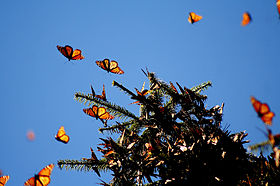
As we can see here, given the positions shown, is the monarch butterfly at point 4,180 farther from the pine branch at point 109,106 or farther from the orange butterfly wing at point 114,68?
the orange butterfly wing at point 114,68

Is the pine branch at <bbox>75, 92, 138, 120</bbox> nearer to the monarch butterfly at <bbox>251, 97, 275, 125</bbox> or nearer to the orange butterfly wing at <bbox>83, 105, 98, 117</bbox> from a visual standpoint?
the orange butterfly wing at <bbox>83, 105, 98, 117</bbox>

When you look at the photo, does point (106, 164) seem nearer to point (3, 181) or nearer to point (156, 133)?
point (156, 133)

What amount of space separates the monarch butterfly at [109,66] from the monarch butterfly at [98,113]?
160 cm

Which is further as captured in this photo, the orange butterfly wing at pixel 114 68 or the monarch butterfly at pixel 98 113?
the orange butterfly wing at pixel 114 68

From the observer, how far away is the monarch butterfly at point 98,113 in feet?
9.98

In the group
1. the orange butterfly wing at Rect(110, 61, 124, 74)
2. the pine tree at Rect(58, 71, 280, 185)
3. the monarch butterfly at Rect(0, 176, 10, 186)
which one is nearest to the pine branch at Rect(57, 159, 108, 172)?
the pine tree at Rect(58, 71, 280, 185)

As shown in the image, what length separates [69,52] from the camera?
530 centimetres

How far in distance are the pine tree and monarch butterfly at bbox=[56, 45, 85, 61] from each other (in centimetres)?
286

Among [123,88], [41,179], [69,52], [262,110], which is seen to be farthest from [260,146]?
[69,52]

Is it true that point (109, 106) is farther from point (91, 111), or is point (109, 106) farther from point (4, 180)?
point (4, 180)

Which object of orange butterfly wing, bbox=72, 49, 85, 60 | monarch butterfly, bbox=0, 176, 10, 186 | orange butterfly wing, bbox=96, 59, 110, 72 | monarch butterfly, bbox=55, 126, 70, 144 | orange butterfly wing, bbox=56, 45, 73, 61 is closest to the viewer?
monarch butterfly, bbox=0, 176, 10, 186

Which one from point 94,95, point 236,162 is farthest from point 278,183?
point 94,95

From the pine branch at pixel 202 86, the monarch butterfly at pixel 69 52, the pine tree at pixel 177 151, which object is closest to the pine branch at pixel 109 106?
the pine tree at pixel 177 151

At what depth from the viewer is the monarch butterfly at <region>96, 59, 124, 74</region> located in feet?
15.1
